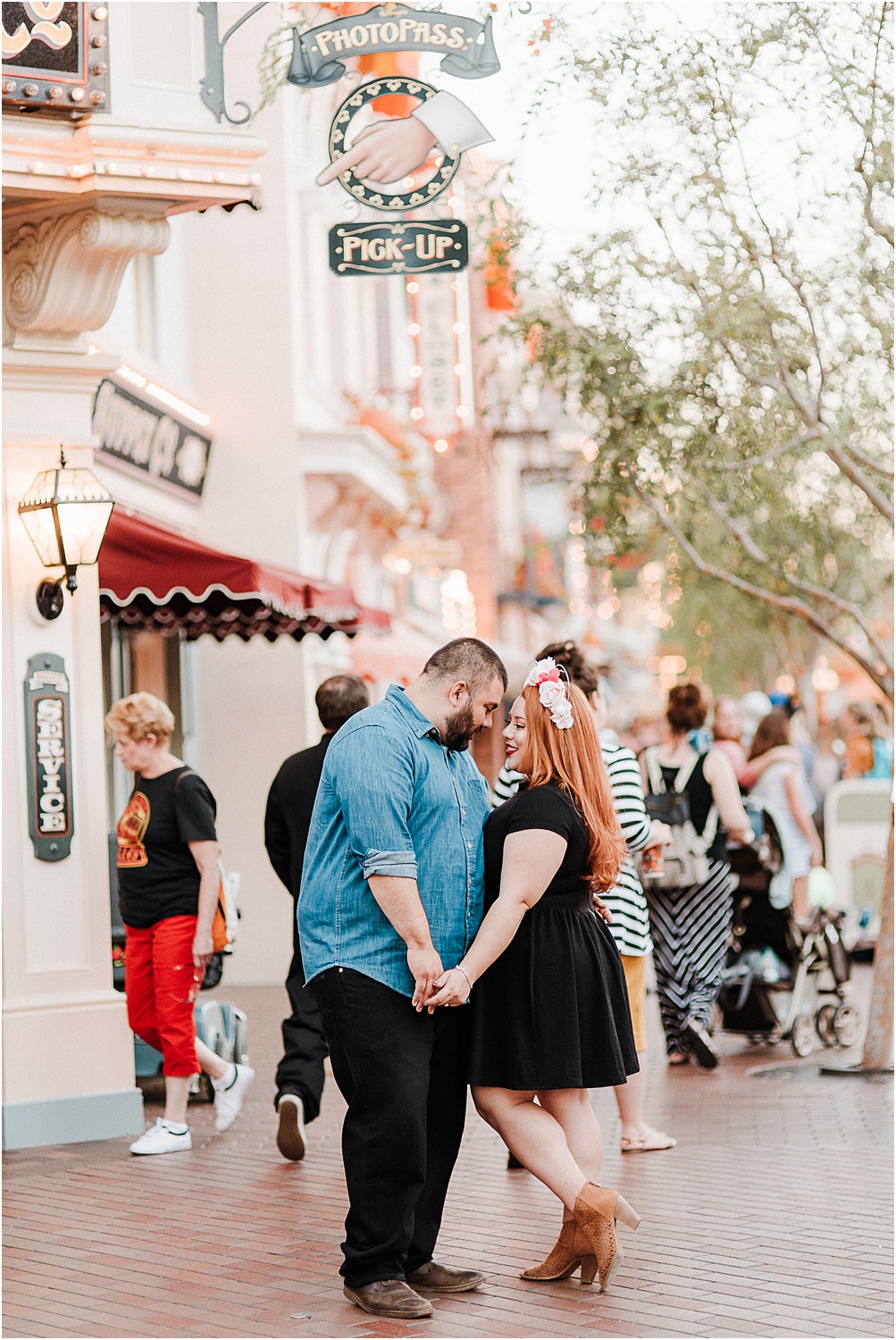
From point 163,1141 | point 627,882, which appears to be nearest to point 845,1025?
point 627,882

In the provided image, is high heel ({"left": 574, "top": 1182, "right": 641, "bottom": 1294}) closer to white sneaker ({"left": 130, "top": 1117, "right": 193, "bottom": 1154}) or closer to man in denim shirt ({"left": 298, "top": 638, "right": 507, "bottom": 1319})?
Result: man in denim shirt ({"left": 298, "top": 638, "right": 507, "bottom": 1319})

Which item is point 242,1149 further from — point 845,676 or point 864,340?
point 845,676

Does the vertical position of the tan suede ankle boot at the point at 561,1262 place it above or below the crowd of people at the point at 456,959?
below

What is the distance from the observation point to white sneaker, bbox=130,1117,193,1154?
7.27 m

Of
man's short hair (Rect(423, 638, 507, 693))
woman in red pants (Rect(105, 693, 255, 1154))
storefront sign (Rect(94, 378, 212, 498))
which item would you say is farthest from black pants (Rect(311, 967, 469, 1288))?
storefront sign (Rect(94, 378, 212, 498))

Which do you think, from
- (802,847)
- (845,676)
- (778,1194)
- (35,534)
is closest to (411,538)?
(802,847)

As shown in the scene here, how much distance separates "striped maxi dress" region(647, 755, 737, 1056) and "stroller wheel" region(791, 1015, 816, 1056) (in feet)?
1.73

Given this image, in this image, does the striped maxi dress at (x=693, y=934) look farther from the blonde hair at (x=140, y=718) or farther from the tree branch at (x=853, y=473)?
the blonde hair at (x=140, y=718)

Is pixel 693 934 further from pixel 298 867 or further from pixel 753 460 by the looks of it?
pixel 298 867

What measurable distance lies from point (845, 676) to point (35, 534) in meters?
43.4

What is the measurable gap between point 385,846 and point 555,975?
0.76 meters

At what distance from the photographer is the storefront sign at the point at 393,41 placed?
25.0ft

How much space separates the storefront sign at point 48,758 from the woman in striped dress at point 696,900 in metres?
3.32

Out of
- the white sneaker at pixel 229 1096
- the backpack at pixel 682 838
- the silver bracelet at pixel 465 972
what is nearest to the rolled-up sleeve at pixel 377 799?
the silver bracelet at pixel 465 972
